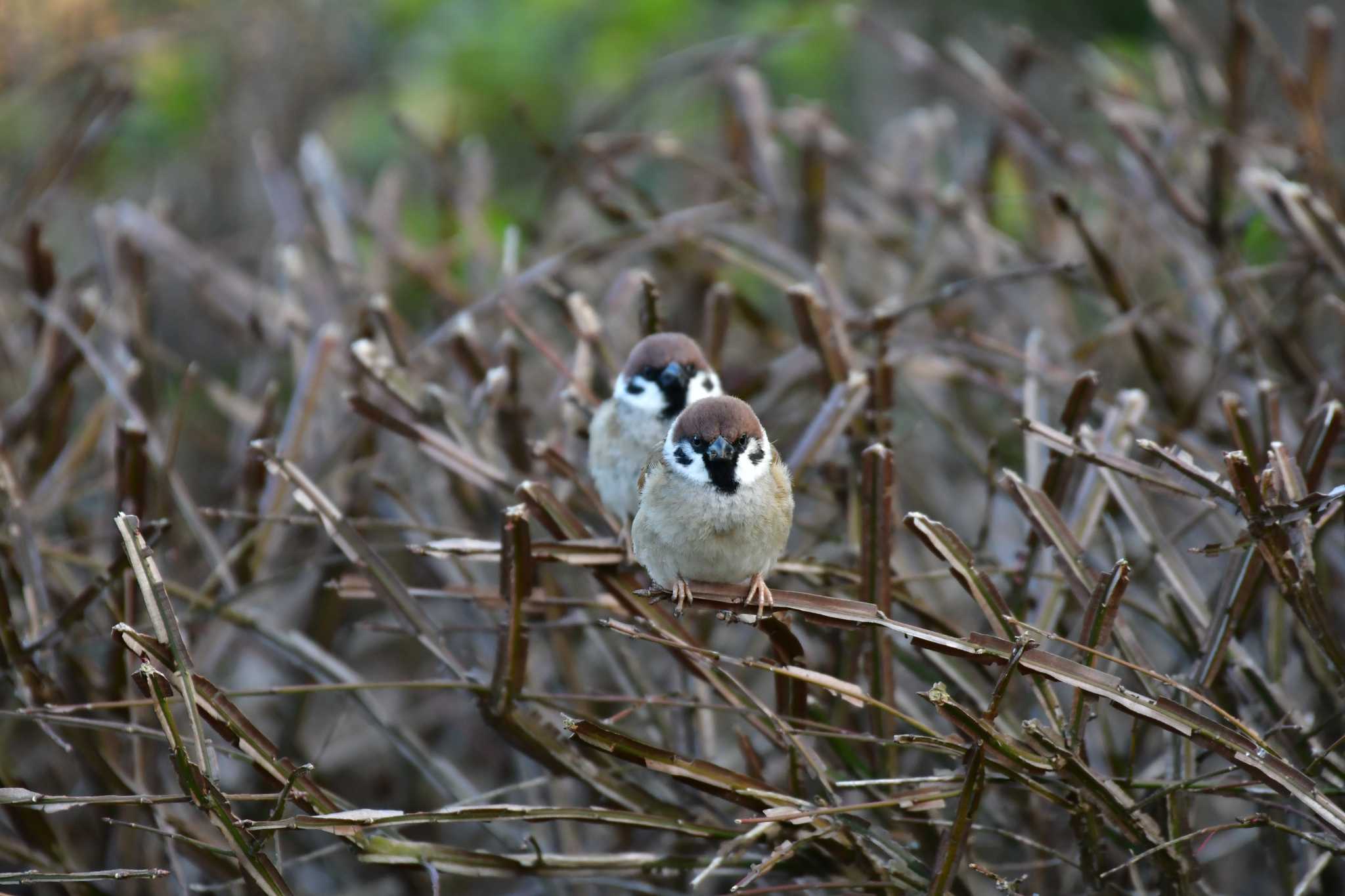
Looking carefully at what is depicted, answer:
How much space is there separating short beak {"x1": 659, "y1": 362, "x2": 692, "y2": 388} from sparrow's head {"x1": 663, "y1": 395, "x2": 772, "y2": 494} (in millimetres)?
257

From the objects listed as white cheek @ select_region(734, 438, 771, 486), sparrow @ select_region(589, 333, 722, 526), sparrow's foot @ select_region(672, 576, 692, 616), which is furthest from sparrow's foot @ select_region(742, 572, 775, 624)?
sparrow @ select_region(589, 333, 722, 526)

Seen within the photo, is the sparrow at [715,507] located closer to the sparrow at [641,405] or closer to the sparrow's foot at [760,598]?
the sparrow's foot at [760,598]

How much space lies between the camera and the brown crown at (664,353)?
1.94 m

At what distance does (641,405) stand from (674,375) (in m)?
0.08

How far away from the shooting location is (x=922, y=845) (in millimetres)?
1500

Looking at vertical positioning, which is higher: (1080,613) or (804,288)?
(804,288)

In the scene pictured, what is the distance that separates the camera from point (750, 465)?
172 centimetres

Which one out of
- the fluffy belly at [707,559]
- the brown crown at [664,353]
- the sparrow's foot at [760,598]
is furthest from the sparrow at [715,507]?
the brown crown at [664,353]

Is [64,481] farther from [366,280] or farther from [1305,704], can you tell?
[1305,704]

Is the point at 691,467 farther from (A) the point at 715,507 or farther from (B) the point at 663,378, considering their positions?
(B) the point at 663,378

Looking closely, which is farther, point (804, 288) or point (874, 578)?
point (804, 288)

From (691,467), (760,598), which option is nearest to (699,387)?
(691,467)

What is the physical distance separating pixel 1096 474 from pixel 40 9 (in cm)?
365

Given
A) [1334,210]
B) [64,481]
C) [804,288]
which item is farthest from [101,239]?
[1334,210]
